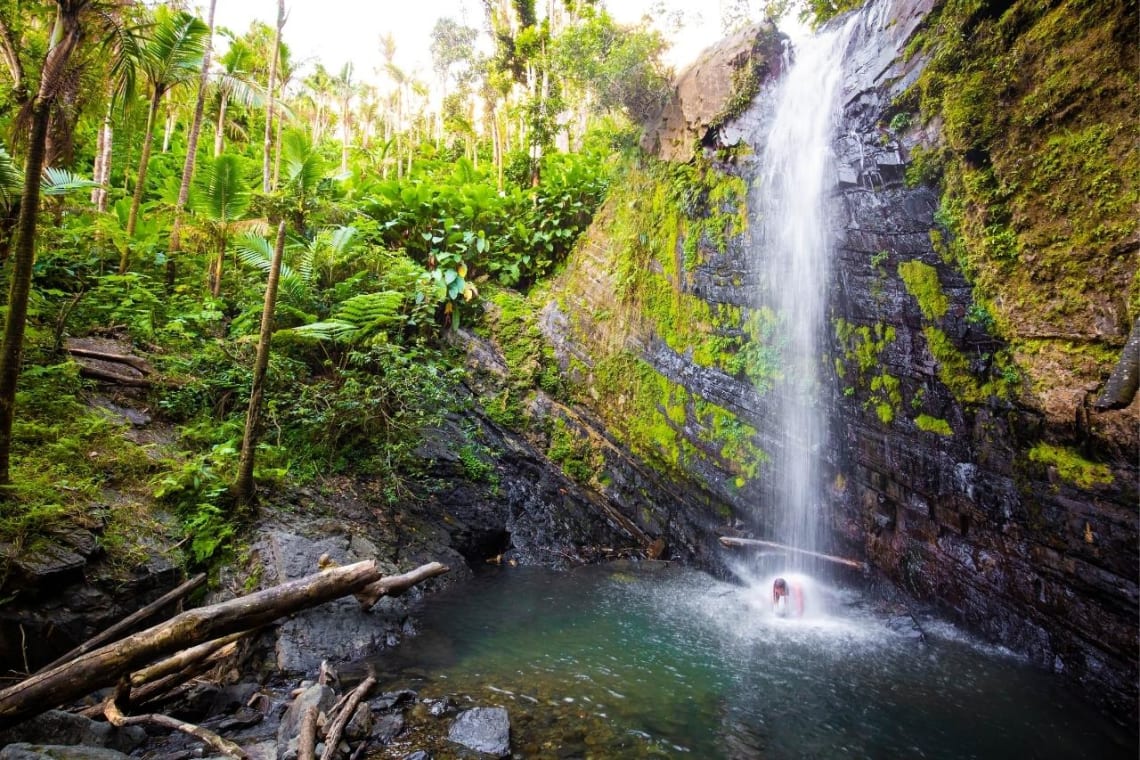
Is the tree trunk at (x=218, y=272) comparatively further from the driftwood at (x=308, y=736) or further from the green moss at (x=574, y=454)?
the driftwood at (x=308, y=736)

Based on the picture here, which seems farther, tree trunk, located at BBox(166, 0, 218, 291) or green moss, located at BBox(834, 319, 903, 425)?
tree trunk, located at BBox(166, 0, 218, 291)

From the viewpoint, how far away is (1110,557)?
4.38 meters

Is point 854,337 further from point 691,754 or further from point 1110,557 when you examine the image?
point 691,754

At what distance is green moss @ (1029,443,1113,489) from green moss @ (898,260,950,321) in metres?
1.64

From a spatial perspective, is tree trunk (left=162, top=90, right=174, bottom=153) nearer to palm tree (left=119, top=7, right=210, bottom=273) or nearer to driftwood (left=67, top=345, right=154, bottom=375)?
palm tree (left=119, top=7, right=210, bottom=273)

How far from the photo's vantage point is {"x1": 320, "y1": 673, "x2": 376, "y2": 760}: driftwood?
10.8 ft

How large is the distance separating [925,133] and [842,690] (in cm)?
603

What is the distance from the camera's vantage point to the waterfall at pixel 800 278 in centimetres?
693

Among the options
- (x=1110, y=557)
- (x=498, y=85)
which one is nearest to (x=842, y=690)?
(x=1110, y=557)

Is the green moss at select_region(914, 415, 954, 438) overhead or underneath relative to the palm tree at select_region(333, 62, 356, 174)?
underneath

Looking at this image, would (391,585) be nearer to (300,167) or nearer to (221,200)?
(300,167)

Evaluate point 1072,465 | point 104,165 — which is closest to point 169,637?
point 1072,465

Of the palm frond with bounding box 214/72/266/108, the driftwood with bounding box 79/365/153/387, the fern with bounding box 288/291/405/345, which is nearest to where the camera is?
the driftwood with bounding box 79/365/153/387

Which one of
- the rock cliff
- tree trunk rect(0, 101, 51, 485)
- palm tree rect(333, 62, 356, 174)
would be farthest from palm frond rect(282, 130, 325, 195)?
palm tree rect(333, 62, 356, 174)
